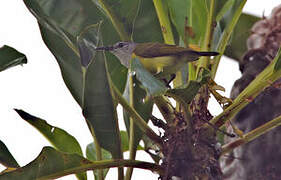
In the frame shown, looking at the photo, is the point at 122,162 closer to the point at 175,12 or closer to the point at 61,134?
the point at 61,134

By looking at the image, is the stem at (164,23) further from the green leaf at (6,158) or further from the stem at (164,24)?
the green leaf at (6,158)

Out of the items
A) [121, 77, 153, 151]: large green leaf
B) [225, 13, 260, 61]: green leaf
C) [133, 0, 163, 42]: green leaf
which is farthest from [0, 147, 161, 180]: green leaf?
[225, 13, 260, 61]: green leaf

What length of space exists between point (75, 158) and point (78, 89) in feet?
0.57

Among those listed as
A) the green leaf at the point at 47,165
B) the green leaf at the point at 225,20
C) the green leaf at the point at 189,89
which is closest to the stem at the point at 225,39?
the green leaf at the point at 225,20

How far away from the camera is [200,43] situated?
103 centimetres

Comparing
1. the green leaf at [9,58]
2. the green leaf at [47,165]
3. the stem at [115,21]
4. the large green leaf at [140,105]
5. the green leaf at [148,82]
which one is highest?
the stem at [115,21]

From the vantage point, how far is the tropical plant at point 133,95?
832 millimetres

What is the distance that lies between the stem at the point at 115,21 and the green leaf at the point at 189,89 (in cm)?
25

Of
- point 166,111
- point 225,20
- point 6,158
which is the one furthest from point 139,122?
point 225,20

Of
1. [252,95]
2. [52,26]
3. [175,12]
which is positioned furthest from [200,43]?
[52,26]

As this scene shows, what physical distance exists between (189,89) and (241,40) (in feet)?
Result: 2.66

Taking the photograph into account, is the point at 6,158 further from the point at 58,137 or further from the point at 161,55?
the point at 161,55

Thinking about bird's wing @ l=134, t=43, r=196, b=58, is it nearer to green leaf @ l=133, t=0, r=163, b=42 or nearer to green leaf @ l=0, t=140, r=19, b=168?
green leaf @ l=133, t=0, r=163, b=42

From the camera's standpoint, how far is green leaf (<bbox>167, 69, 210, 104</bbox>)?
740 mm
